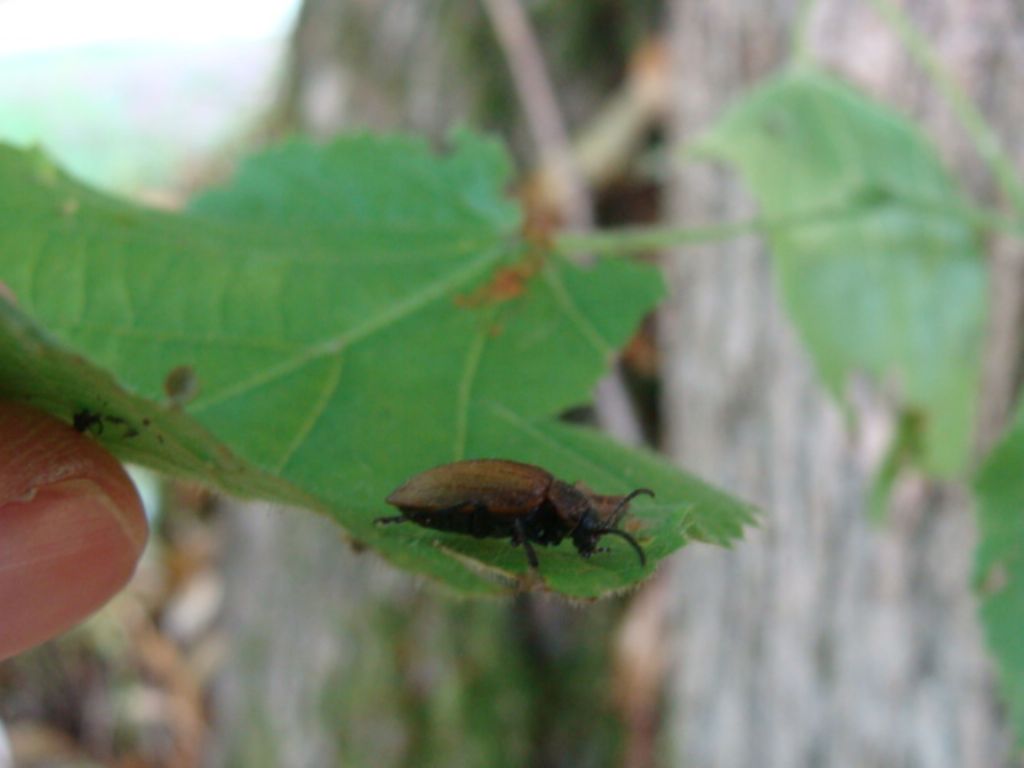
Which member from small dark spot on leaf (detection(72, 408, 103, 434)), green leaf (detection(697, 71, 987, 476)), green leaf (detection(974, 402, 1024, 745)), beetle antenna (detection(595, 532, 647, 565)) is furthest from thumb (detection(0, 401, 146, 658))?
green leaf (detection(697, 71, 987, 476))

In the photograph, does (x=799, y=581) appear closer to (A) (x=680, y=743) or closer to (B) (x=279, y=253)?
(A) (x=680, y=743)

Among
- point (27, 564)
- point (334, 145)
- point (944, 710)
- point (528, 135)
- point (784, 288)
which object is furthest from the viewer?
point (528, 135)

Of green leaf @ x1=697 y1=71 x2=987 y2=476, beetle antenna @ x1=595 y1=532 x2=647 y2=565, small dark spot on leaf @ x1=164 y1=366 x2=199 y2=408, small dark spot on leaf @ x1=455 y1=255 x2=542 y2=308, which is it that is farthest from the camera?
green leaf @ x1=697 y1=71 x2=987 y2=476

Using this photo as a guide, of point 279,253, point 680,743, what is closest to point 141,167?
point 680,743

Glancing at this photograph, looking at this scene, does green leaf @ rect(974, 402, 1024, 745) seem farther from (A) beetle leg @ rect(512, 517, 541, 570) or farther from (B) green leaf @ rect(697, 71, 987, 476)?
(A) beetle leg @ rect(512, 517, 541, 570)

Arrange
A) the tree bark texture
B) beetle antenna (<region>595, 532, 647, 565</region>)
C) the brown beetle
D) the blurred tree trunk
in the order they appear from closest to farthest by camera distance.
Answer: beetle antenna (<region>595, 532, 647, 565</region>)
the brown beetle
the blurred tree trunk
the tree bark texture

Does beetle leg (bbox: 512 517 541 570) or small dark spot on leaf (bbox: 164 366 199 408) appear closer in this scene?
beetle leg (bbox: 512 517 541 570)
